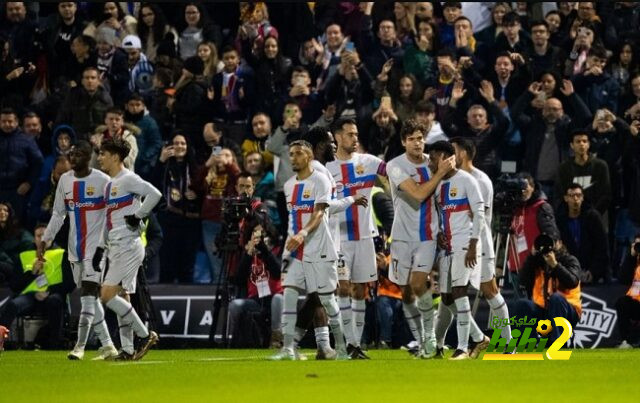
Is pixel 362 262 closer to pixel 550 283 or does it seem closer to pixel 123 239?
pixel 123 239

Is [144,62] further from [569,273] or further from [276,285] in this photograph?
[569,273]

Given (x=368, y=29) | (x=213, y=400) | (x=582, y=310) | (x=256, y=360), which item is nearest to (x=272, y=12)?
(x=368, y=29)

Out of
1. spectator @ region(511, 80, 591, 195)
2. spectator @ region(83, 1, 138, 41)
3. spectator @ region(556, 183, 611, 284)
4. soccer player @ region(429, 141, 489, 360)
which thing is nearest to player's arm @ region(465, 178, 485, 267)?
soccer player @ region(429, 141, 489, 360)

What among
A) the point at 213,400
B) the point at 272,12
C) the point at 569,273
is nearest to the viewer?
the point at 213,400

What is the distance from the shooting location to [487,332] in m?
18.9

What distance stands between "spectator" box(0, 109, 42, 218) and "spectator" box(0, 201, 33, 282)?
1.17 meters

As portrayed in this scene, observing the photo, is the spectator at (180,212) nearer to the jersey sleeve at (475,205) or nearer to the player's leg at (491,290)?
the player's leg at (491,290)

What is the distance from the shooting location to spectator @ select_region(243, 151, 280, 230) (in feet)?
71.0

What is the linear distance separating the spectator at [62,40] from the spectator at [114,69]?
1.87 ft

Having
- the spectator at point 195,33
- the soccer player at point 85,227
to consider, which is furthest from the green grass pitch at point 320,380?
the spectator at point 195,33

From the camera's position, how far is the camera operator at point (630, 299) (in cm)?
1948

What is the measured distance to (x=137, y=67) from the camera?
24156 mm

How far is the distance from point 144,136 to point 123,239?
632cm

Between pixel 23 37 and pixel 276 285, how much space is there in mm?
7090
